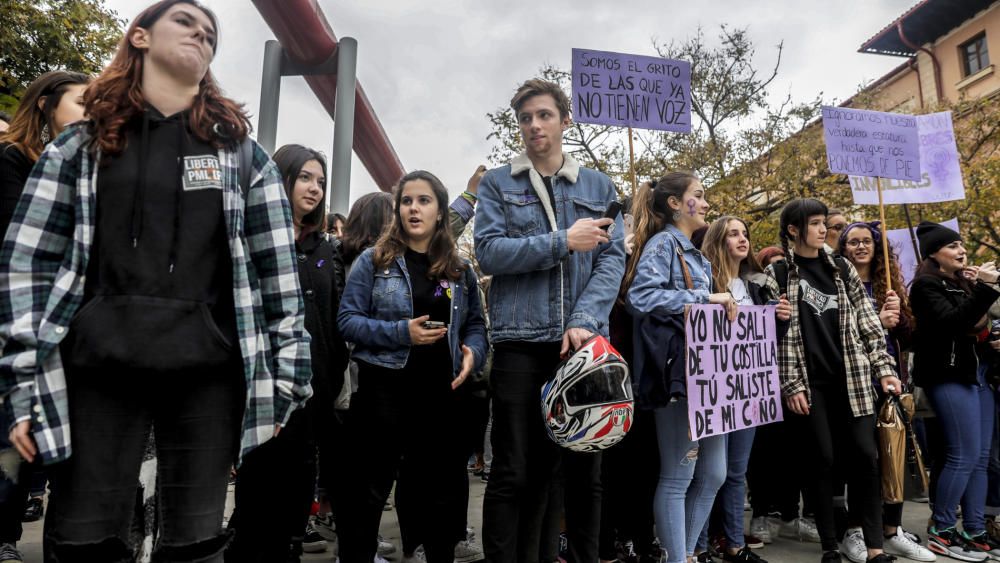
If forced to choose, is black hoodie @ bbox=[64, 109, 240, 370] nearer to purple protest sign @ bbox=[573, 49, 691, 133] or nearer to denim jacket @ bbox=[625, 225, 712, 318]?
denim jacket @ bbox=[625, 225, 712, 318]

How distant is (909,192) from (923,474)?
2692 millimetres

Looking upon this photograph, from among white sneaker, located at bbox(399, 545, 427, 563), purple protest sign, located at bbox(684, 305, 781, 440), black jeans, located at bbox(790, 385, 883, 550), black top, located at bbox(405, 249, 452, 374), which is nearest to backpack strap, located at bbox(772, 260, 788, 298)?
purple protest sign, located at bbox(684, 305, 781, 440)

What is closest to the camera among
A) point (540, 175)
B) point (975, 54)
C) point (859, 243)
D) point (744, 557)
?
point (540, 175)

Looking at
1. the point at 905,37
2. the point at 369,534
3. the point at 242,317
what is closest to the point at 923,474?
the point at 369,534

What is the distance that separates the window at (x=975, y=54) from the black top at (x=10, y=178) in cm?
2305

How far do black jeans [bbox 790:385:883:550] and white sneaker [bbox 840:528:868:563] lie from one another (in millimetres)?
192

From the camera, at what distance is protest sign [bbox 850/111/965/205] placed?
5652 mm

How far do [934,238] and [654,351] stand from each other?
8.23 feet

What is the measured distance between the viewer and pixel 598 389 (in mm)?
2428

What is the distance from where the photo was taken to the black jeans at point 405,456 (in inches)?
108

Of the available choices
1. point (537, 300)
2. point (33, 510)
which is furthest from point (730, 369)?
point (33, 510)

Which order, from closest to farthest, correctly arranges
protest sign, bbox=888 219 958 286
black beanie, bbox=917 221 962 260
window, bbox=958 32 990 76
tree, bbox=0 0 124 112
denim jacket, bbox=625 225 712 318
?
denim jacket, bbox=625 225 712 318 → black beanie, bbox=917 221 962 260 → protest sign, bbox=888 219 958 286 → tree, bbox=0 0 124 112 → window, bbox=958 32 990 76

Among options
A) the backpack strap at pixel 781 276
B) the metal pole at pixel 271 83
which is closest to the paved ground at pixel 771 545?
the backpack strap at pixel 781 276

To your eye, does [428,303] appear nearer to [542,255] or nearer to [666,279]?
[542,255]
